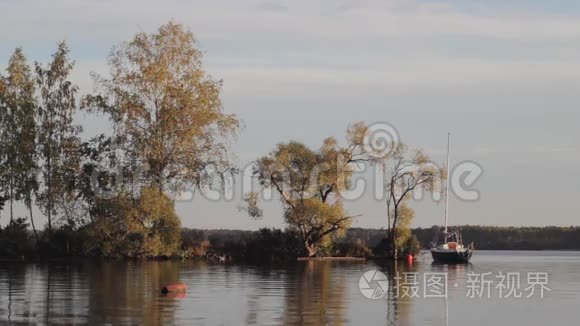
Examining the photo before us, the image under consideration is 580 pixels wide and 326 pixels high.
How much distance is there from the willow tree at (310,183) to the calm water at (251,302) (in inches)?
937

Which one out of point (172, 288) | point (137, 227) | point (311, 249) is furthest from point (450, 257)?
Answer: point (172, 288)

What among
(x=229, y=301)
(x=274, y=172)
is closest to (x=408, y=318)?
(x=229, y=301)

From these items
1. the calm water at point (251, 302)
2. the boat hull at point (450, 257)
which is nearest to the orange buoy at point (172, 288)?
the calm water at point (251, 302)

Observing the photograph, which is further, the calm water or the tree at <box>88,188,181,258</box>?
the tree at <box>88,188,181,258</box>

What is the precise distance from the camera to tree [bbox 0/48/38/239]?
77.4m

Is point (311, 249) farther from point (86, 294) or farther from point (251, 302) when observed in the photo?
point (251, 302)

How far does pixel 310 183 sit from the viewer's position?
80.6m

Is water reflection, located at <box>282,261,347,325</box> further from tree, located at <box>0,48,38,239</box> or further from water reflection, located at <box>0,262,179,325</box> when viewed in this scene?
tree, located at <box>0,48,38,239</box>

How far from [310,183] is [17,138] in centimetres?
2069

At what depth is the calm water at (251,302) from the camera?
30.5 meters

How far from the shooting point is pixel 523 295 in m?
41.8

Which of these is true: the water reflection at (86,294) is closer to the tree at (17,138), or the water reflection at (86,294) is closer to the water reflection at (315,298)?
the water reflection at (315,298)

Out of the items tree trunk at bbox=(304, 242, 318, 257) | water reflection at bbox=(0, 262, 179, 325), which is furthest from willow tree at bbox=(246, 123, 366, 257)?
water reflection at bbox=(0, 262, 179, 325)

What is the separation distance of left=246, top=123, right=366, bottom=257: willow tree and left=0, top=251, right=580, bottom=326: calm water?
23.8 m
